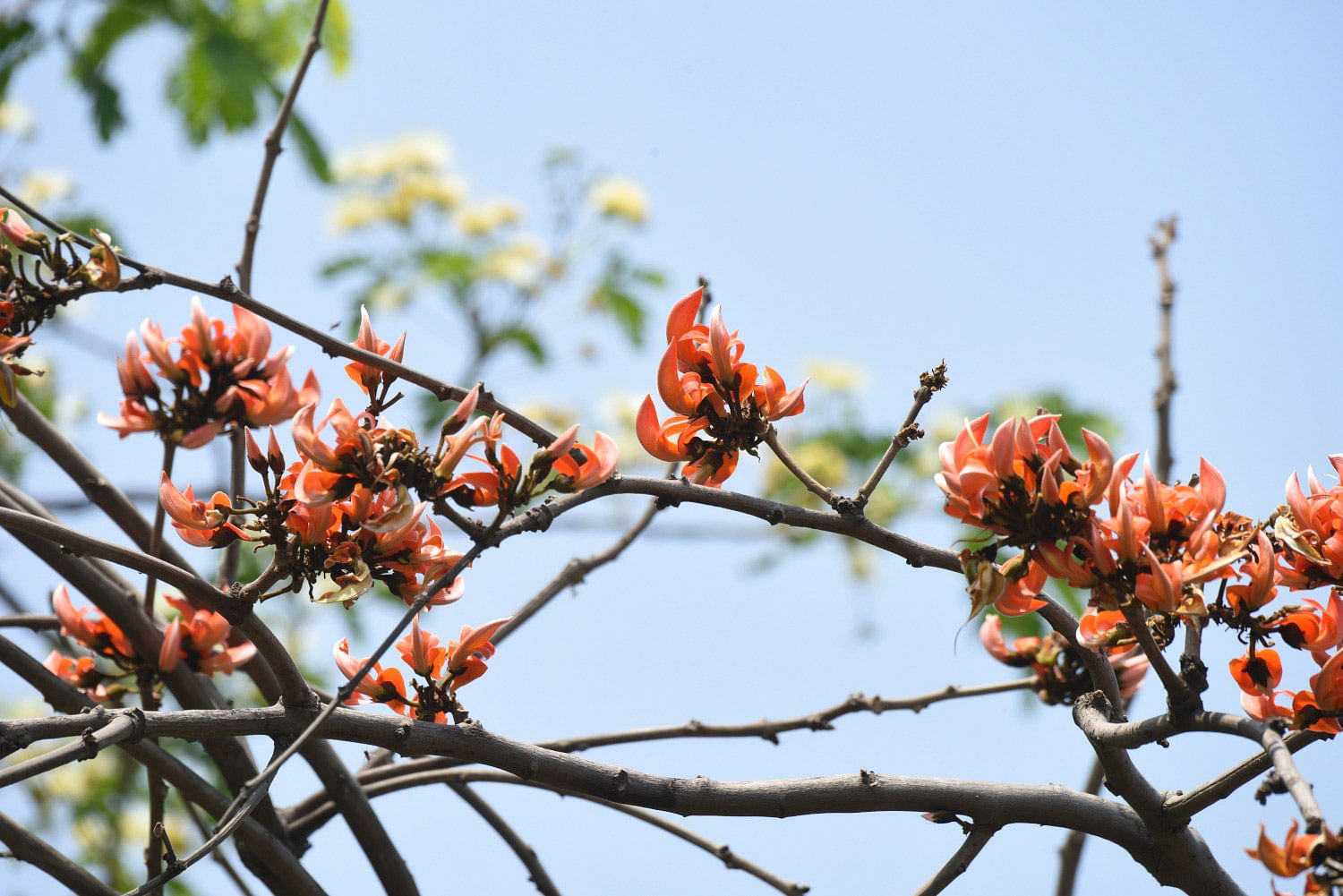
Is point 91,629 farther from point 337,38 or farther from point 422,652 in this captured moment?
point 337,38

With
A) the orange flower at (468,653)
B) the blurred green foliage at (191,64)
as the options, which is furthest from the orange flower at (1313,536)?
the blurred green foliage at (191,64)

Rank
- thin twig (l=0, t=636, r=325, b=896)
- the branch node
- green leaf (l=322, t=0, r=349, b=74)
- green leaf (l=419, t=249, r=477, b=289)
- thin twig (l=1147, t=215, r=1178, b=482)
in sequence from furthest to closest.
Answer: green leaf (l=419, t=249, r=477, b=289) < green leaf (l=322, t=0, r=349, b=74) < thin twig (l=1147, t=215, r=1178, b=482) < thin twig (l=0, t=636, r=325, b=896) < the branch node

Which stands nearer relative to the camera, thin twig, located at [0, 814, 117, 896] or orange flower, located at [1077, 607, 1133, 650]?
orange flower, located at [1077, 607, 1133, 650]

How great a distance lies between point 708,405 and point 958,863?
1.90 feet

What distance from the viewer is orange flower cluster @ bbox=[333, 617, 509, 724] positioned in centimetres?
142

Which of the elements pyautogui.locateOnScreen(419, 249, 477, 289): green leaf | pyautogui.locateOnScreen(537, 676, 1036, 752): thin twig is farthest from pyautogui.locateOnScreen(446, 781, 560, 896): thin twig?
pyautogui.locateOnScreen(419, 249, 477, 289): green leaf

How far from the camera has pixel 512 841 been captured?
1.98 metres

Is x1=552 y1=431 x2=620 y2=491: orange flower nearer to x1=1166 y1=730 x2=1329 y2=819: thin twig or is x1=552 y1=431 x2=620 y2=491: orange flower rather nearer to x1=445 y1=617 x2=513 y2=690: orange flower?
x1=445 y1=617 x2=513 y2=690: orange flower

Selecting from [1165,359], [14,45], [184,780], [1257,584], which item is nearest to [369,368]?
[184,780]

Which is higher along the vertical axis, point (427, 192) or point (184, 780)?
point (427, 192)

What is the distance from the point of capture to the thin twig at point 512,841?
195cm

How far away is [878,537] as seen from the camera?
131 centimetres

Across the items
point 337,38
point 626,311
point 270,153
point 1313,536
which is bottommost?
point 1313,536

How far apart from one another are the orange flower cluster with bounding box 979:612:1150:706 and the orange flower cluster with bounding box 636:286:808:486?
74 cm
